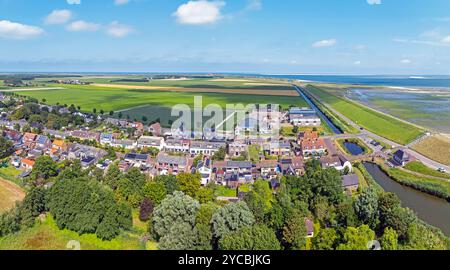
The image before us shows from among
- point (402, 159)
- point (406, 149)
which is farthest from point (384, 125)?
point (402, 159)

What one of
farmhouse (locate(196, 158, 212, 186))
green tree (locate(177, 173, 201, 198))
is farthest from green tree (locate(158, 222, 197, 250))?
farmhouse (locate(196, 158, 212, 186))

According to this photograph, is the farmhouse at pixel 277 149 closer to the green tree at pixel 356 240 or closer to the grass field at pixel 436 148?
the grass field at pixel 436 148

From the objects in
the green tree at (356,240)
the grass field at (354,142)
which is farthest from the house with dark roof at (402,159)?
the green tree at (356,240)

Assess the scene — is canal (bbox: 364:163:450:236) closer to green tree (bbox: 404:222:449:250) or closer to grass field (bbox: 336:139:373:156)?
green tree (bbox: 404:222:449:250)

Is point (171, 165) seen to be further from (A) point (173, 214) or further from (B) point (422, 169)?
(B) point (422, 169)
